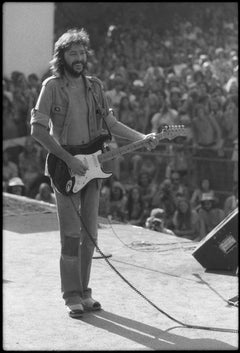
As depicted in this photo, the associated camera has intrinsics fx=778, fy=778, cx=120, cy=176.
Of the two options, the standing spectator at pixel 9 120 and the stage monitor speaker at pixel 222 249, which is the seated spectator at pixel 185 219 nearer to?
the stage monitor speaker at pixel 222 249

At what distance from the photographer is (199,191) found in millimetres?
13211

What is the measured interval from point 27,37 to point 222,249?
1289 cm

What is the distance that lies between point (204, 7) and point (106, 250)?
78.2ft

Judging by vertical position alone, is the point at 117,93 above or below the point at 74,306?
above

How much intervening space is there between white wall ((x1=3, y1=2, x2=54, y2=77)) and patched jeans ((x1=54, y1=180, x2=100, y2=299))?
12.9 metres

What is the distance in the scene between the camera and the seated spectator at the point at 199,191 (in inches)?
506

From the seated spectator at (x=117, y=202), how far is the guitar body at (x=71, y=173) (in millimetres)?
6585

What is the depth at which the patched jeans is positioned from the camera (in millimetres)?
5695

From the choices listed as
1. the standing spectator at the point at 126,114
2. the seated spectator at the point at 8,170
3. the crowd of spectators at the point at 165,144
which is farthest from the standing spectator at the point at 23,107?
the standing spectator at the point at 126,114

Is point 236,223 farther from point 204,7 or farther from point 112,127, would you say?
point 204,7

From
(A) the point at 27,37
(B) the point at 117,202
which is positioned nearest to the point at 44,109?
(B) the point at 117,202

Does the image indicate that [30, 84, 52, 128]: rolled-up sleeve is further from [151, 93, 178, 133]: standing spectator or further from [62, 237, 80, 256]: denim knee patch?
[151, 93, 178, 133]: standing spectator

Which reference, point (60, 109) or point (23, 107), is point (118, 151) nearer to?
point (60, 109)

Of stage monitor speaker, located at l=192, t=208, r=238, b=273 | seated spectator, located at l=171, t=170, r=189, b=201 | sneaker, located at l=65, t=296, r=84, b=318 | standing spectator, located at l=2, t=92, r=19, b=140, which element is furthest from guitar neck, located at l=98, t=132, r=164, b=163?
standing spectator, located at l=2, t=92, r=19, b=140
